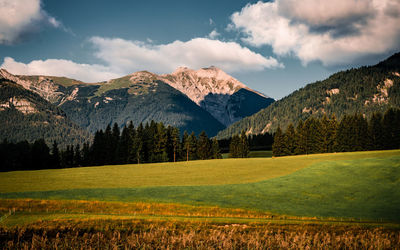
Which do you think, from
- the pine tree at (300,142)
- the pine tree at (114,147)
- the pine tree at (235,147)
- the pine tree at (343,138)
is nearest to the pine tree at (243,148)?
the pine tree at (235,147)

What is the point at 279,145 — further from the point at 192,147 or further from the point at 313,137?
the point at 192,147

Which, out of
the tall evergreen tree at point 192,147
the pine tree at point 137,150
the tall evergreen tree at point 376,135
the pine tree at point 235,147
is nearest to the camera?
the pine tree at point 137,150

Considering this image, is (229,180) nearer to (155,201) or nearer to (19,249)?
(155,201)

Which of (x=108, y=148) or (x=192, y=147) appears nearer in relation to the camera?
(x=108, y=148)

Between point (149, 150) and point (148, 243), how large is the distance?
10051 cm

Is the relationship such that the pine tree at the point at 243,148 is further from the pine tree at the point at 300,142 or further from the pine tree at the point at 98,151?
the pine tree at the point at 98,151

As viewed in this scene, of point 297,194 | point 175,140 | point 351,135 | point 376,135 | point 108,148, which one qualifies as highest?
point 351,135

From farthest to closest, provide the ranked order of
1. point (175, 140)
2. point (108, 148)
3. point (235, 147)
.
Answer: point (235, 147) < point (175, 140) < point (108, 148)

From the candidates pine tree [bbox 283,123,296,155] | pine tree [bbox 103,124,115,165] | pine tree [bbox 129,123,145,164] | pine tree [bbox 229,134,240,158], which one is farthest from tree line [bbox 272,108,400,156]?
pine tree [bbox 103,124,115,165]

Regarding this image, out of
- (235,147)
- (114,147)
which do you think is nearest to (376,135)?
(235,147)

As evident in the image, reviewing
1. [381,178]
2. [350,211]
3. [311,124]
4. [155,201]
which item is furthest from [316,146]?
[155,201]

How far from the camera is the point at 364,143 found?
113m

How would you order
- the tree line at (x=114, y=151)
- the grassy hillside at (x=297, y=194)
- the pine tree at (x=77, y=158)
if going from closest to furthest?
the grassy hillside at (x=297, y=194) < the tree line at (x=114, y=151) < the pine tree at (x=77, y=158)

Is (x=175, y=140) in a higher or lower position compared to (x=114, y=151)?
higher
